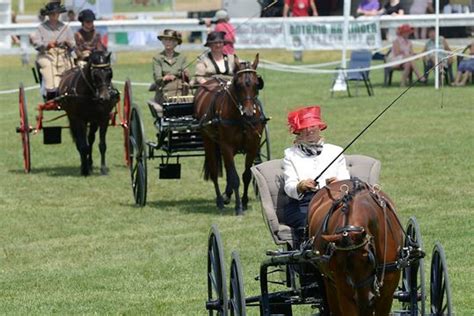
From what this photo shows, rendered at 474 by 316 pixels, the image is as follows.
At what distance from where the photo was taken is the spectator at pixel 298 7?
3438 cm

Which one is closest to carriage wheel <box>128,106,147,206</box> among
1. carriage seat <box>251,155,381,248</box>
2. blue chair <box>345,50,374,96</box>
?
carriage seat <box>251,155,381,248</box>

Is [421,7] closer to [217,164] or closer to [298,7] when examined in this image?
[298,7]

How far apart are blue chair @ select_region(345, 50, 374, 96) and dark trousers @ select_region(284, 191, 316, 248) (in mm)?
20602

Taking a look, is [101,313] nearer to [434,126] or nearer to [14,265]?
[14,265]

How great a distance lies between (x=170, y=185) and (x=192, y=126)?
254cm

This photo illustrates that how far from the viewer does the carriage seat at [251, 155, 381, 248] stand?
9.59 meters

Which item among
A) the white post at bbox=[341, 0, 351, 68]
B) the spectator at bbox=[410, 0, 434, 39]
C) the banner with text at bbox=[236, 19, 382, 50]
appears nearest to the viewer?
the white post at bbox=[341, 0, 351, 68]

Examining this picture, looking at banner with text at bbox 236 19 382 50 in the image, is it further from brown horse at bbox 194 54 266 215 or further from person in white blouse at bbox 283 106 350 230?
person in white blouse at bbox 283 106 350 230

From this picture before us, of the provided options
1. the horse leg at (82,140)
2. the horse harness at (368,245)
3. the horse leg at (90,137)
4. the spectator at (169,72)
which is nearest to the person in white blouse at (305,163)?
the horse harness at (368,245)

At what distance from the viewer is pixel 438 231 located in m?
14.2

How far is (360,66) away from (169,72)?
13351 mm

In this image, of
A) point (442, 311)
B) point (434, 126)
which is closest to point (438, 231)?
point (442, 311)

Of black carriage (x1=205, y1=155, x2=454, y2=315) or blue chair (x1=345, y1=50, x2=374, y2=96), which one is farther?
blue chair (x1=345, y1=50, x2=374, y2=96)

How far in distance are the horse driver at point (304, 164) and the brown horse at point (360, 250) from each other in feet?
3.56
